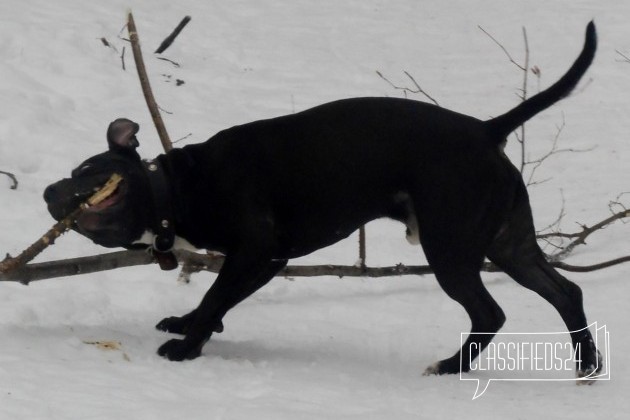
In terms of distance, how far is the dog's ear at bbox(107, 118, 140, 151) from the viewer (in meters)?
4.43

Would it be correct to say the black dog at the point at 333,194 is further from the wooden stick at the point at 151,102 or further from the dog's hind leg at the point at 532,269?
the wooden stick at the point at 151,102

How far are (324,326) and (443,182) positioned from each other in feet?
4.17

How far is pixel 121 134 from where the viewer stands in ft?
14.6

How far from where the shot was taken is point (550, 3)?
42.7 feet

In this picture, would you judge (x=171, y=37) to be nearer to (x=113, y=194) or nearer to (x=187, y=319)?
(x=187, y=319)

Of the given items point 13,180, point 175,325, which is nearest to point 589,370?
point 175,325

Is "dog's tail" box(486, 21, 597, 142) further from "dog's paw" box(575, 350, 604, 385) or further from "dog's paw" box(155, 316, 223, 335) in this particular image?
"dog's paw" box(155, 316, 223, 335)

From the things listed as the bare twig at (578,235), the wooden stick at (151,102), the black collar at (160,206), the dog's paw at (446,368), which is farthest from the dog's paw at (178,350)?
the bare twig at (578,235)

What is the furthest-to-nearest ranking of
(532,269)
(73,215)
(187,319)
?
(187,319) < (532,269) < (73,215)

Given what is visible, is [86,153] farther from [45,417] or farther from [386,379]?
[45,417]

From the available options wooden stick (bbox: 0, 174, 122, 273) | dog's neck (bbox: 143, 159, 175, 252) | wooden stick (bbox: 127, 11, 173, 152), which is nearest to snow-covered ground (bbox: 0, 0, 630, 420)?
wooden stick (bbox: 0, 174, 122, 273)

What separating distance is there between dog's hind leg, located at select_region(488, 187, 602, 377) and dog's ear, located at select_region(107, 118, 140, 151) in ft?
5.37

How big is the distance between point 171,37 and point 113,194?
6.25 m

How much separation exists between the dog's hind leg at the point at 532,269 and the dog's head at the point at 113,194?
156 centimetres
